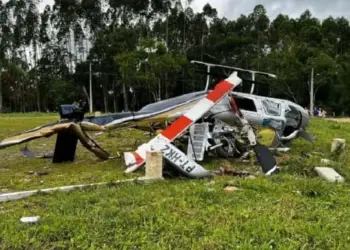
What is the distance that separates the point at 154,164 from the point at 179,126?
1252 millimetres

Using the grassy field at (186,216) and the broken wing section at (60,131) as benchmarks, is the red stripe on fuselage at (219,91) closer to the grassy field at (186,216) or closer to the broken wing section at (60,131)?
the grassy field at (186,216)

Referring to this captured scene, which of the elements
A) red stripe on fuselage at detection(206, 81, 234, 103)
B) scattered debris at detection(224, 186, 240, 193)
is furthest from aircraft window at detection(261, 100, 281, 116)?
scattered debris at detection(224, 186, 240, 193)

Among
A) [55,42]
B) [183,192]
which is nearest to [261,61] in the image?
[55,42]

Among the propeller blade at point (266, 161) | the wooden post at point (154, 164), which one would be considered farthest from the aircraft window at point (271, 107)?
the wooden post at point (154, 164)

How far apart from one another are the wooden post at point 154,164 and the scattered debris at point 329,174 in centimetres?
256

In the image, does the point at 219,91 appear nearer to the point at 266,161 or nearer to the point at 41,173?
the point at 266,161

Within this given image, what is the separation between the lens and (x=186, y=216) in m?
4.28

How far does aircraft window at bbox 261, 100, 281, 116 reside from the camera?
392 inches

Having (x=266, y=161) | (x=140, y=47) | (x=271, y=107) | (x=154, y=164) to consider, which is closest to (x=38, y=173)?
(x=154, y=164)

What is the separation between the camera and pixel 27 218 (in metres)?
4.21

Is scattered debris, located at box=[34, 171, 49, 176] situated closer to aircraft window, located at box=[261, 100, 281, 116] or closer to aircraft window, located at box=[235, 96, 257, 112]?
aircraft window, located at box=[235, 96, 257, 112]

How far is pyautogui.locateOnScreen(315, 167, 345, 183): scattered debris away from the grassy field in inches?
8.3

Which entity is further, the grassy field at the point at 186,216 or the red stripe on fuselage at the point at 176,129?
the red stripe on fuselage at the point at 176,129

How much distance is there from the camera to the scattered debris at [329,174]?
242 inches
